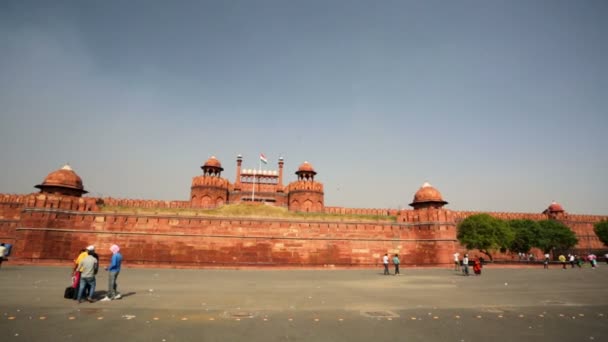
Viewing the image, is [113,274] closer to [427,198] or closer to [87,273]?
[87,273]

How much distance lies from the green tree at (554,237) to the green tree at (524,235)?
1.81ft

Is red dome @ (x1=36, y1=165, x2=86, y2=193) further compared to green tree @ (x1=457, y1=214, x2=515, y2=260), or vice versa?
green tree @ (x1=457, y1=214, x2=515, y2=260)

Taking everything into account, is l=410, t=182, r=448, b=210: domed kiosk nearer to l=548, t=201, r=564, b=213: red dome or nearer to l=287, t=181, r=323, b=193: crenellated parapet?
l=287, t=181, r=323, b=193: crenellated parapet

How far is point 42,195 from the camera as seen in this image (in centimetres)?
2239

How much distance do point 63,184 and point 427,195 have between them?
103 feet

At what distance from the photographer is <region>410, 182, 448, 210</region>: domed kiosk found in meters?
27.3

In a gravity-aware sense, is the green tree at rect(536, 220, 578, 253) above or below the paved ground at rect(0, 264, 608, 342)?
above

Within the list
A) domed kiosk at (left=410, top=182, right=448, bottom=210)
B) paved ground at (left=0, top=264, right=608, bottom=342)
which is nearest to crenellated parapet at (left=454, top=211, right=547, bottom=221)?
domed kiosk at (left=410, top=182, right=448, bottom=210)

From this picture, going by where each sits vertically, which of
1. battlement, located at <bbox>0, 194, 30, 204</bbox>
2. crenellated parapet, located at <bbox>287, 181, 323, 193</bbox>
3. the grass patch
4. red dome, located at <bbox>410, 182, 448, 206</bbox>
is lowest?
the grass patch

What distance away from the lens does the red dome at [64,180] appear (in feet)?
81.5

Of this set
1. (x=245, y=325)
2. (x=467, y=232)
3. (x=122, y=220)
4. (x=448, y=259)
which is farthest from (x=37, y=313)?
(x=467, y=232)

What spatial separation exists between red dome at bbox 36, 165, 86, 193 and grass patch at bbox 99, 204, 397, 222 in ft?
14.0

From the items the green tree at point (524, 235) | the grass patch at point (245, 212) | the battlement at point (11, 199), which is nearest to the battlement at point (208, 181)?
the grass patch at point (245, 212)

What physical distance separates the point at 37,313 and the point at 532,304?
36.3 feet
